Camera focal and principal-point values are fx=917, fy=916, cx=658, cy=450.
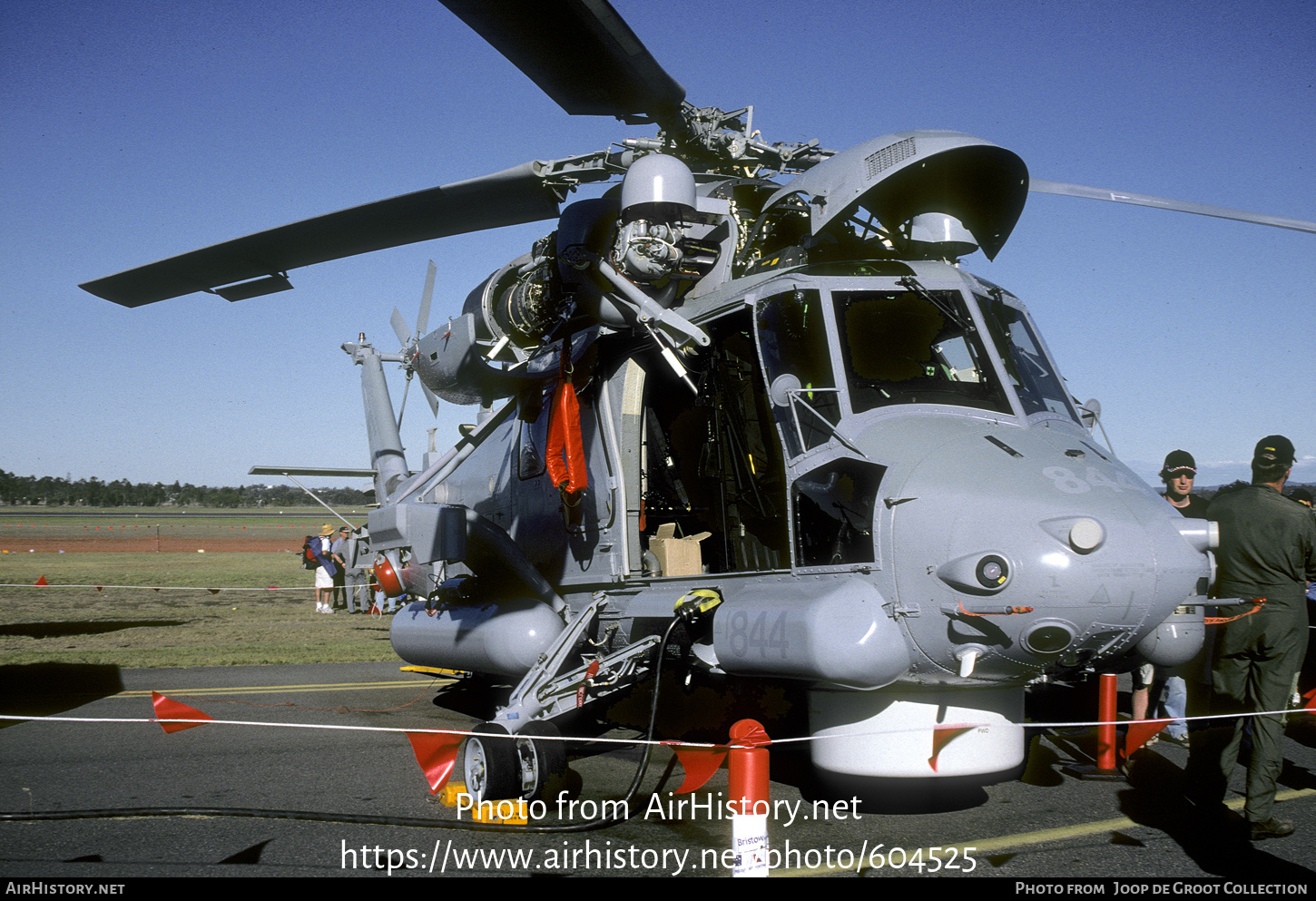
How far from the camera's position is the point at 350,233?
24.3ft

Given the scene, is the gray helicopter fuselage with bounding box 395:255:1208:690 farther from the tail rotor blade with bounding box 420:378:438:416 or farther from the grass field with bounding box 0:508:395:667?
the grass field with bounding box 0:508:395:667

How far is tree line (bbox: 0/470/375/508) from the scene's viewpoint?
108 m

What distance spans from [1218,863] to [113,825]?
543 cm

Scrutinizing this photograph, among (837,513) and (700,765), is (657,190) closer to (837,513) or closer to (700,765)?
(837,513)

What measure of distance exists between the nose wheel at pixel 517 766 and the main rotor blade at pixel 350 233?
386 centimetres

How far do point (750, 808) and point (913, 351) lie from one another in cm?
312

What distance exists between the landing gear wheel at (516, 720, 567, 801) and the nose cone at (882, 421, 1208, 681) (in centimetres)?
213

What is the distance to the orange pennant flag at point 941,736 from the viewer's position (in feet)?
14.6

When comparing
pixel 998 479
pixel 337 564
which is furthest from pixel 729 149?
pixel 337 564

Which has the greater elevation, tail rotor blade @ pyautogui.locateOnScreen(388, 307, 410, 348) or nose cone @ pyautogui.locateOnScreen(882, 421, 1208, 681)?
tail rotor blade @ pyautogui.locateOnScreen(388, 307, 410, 348)

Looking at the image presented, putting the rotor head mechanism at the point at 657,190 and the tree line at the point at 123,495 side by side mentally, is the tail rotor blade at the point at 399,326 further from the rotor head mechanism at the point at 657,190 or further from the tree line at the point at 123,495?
the tree line at the point at 123,495

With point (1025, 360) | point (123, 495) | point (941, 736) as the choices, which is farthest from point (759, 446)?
point (123, 495)

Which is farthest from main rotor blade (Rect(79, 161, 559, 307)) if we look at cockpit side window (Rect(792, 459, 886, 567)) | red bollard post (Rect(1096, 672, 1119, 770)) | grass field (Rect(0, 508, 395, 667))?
grass field (Rect(0, 508, 395, 667))

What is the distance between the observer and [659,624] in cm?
559
